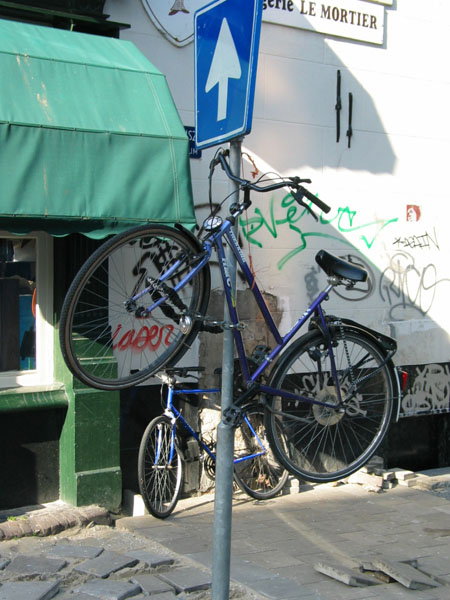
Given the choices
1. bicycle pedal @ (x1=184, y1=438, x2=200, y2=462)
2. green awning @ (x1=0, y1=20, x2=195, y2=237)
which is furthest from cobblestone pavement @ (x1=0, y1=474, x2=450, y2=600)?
green awning @ (x1=0, y1=20, x2=195, y2=237)

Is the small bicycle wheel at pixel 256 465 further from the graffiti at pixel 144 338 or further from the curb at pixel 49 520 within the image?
the curb at pixel 49 520

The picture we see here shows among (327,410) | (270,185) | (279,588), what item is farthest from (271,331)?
(279,588)

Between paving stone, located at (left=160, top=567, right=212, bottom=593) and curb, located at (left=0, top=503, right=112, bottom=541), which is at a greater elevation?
curb, located at (left=0, top=503, right=112, bottom=541)

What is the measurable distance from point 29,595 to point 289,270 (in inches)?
144

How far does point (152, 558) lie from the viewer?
5.26 metres

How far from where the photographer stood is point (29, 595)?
459 centimetres

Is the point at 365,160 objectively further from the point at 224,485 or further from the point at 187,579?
the point at 224,485

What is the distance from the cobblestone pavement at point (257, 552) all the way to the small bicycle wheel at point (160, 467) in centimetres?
12

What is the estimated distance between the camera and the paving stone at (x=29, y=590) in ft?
15.0

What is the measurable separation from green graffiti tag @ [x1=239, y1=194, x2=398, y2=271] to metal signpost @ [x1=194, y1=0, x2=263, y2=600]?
3245mm

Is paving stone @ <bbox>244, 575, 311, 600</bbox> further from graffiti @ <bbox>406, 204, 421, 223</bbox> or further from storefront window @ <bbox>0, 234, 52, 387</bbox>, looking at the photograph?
graffiti @ <bbox>406, 204, 421, 223</bbox>

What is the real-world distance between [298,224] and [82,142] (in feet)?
8.65

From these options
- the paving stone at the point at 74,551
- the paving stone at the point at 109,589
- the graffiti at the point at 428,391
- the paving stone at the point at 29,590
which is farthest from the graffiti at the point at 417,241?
the paving stone at the point at 29,590

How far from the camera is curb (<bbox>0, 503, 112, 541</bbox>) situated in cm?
572
